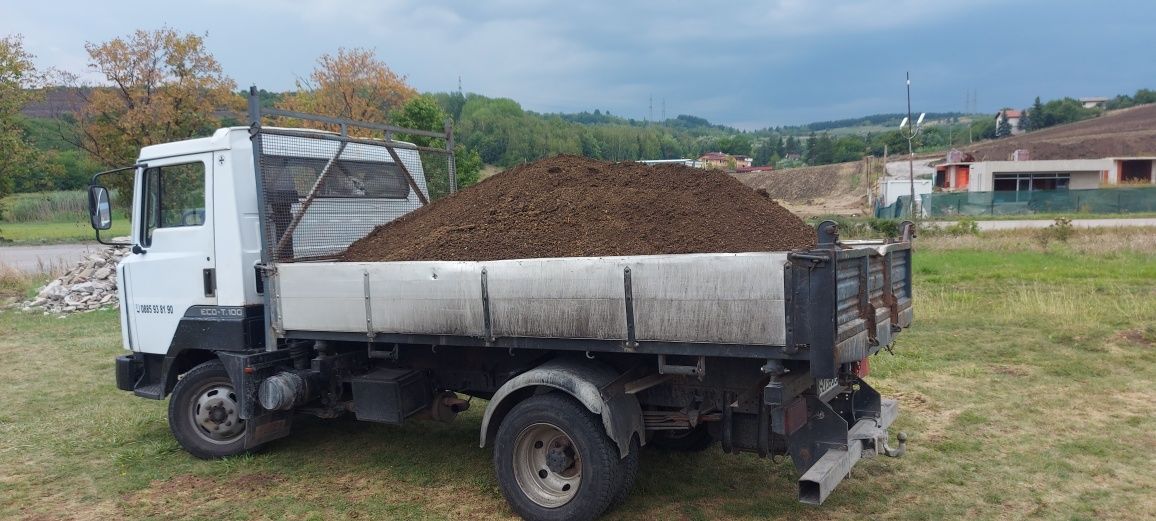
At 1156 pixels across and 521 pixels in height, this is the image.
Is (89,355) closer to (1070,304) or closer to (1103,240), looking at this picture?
(1070,304)

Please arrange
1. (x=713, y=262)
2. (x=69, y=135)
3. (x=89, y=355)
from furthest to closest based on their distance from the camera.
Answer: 1. (x=69, y=135)
2. (x=89, y=355)
3. (x=713, y=262)

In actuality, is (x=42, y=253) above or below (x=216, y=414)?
above

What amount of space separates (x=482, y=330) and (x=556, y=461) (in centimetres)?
94

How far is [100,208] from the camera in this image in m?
6.58

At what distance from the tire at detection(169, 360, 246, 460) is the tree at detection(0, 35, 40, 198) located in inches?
1107

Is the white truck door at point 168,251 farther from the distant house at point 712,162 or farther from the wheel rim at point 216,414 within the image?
the distant house at point 712,162

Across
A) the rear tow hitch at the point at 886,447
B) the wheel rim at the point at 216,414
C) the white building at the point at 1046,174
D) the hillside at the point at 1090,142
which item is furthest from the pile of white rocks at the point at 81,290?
the hillside at the point at 1090,142

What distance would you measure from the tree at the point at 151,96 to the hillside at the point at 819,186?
43831mm

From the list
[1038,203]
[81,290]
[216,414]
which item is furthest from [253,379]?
[1038,203]

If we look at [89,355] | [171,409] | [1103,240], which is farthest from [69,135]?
[1103,240]

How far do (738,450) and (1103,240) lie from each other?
22925 mm

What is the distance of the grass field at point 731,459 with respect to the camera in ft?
16.7

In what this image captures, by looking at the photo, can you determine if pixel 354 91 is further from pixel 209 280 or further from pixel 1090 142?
pixel 1090 142

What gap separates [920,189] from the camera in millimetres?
53625
